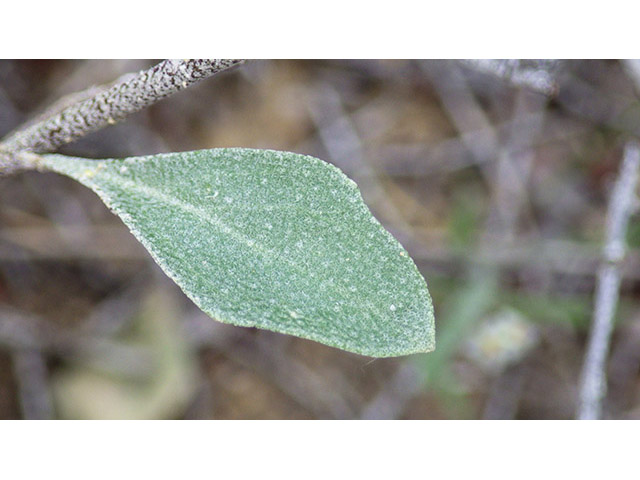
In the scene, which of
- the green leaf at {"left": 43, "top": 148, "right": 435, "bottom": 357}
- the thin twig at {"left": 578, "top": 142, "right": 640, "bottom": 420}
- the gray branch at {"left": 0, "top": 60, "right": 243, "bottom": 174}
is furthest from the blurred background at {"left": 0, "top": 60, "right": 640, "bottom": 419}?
the green leaf at {"left": 43, "top": 148, "right": 435, "bottom": 357}

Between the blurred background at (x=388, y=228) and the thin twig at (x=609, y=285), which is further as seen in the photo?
the blurred background at (x=388, y=228)

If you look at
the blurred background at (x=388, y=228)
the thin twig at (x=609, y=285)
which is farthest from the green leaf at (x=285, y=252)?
the blurred background at (x=388, y=228)

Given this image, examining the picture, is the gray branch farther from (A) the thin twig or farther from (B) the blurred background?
(A) the thin twig

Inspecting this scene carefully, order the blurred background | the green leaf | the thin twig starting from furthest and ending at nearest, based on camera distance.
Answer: the blurred background, the thin twig, the green leaf

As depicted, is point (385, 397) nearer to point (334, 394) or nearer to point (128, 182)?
point (334, 394)

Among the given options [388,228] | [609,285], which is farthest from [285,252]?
[388,228]

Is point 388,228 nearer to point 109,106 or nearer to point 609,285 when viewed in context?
point 609,285

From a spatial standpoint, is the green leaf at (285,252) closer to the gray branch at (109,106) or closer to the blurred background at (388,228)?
the gray branch at (109,106)
